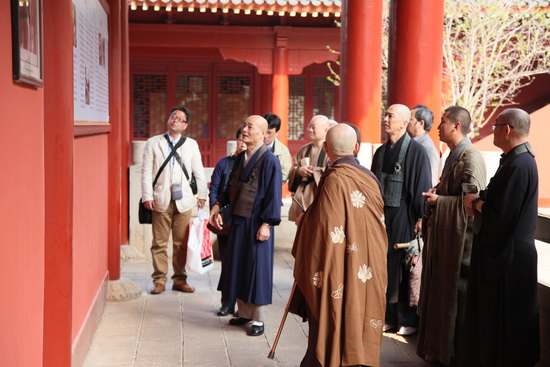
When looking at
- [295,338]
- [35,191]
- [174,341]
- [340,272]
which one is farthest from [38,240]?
Answer: [295,338]

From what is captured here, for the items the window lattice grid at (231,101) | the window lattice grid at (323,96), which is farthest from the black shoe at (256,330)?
the window lattice grid at (323,96)

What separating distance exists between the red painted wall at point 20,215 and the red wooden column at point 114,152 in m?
3.59

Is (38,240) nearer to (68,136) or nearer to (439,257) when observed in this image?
(68,136)

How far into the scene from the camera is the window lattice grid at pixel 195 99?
613 inches

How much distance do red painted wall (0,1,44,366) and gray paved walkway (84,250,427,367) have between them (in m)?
1.73

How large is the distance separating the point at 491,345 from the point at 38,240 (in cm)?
248

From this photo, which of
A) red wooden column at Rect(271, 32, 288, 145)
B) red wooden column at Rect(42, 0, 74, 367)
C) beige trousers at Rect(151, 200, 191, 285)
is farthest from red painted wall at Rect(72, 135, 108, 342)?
red wooden column at Rect(271, 32, 288, 145)

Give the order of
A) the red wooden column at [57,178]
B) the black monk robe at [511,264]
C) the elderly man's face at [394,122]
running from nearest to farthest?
the red wooden column at [57,178], the black monk robe at [511,264], the elderly man's face at [394,122]

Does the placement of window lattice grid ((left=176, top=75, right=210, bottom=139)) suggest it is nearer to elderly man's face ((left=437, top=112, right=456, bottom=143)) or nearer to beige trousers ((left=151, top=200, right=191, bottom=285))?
beige trousers ((left=151, top=200, right=191, bottom=285))

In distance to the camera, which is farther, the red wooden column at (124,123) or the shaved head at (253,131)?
the red wooden column at (124,123)

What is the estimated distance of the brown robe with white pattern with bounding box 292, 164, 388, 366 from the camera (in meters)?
4.09

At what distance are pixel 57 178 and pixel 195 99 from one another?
12.1m

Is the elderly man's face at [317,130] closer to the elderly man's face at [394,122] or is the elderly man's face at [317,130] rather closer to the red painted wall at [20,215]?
the elderly man's face at [394,122]

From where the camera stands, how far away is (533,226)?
4.09m
